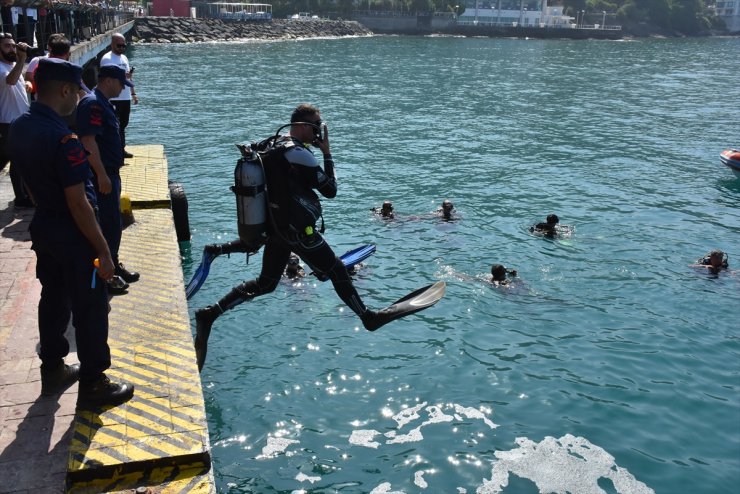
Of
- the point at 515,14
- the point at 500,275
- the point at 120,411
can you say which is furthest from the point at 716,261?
the point at 515,14

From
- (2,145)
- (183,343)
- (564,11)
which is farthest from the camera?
(564,11)

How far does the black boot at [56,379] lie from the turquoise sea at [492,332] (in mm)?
1800

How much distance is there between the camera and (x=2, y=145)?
10984 millimetres

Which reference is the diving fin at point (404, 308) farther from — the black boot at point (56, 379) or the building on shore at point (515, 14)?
the building on shore at point (515, 14)

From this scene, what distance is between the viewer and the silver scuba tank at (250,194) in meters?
6.31

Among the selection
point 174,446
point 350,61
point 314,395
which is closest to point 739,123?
point 314,395

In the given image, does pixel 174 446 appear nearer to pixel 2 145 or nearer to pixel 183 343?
pixel 183 343

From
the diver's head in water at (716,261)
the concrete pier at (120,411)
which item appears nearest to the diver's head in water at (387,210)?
the diver's head in water at (716,261)

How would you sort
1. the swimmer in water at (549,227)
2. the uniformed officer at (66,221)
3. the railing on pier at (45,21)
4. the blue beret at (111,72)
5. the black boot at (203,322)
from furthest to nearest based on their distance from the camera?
the railing on pier at (45,21) → the swimmer in water at (549,227) → the black boot at (203,322) → the blue beret at (111,72) → the uniformed officer at (66,221)

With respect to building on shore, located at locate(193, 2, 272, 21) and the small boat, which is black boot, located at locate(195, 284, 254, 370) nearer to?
the small boat

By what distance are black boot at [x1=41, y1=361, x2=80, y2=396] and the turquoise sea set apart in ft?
5.91

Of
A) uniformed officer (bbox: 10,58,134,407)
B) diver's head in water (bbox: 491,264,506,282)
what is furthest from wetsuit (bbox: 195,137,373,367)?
diver's head in water (bbox: 491,264,506,282)

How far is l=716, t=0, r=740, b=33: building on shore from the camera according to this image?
168 meters

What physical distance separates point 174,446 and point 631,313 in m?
8.55
